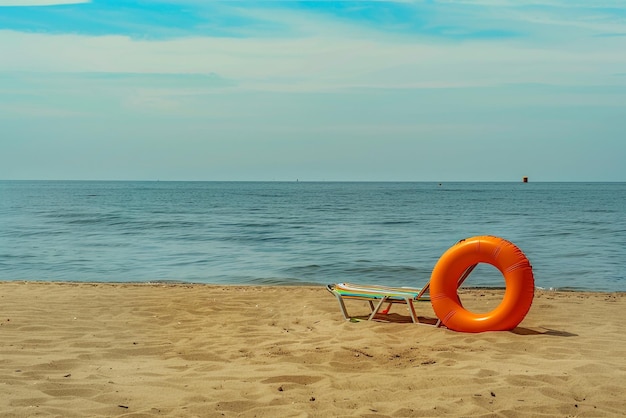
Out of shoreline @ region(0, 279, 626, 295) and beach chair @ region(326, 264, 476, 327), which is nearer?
beach chair @ region(326, 264, 476, 327)

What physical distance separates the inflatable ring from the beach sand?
0.69 ft

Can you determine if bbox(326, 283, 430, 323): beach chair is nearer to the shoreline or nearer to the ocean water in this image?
the shoreline

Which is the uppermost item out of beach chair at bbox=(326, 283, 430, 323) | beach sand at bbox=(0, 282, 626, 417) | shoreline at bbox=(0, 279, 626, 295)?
beach chair at bbox=(326, 283, 430, 323)

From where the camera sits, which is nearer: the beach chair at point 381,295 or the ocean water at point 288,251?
the beach chair at point 381,295

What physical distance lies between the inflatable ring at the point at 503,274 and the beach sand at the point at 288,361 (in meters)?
0.21

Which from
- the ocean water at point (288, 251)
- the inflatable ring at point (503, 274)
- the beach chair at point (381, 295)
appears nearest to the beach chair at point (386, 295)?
the beach chair at point (381, 295)

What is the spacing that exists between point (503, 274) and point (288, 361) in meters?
2.59

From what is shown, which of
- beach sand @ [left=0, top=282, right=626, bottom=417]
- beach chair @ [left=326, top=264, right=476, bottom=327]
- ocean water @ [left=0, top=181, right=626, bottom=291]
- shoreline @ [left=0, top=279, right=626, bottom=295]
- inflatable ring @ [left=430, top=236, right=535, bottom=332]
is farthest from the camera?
ocean water @ [left=0, top=181, right=626, bottom=291]

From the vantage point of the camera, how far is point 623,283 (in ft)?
37.7

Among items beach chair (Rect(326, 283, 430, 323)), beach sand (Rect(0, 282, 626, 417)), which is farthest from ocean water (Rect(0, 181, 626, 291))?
beach chair (Rect(326, 283, 430, 323))

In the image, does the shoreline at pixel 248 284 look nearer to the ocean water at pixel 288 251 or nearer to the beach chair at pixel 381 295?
the ocean water at pixel 288 251

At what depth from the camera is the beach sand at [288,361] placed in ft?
13.9

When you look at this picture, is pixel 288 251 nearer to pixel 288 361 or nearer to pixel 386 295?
pixel 386 295

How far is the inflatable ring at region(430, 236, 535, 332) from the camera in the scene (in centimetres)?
648
